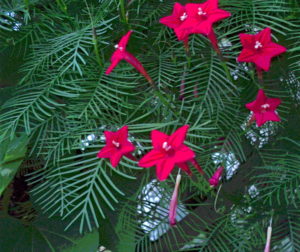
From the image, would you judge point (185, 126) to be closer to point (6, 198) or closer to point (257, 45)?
point (257, 45)

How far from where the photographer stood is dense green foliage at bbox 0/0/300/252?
26.9 inches

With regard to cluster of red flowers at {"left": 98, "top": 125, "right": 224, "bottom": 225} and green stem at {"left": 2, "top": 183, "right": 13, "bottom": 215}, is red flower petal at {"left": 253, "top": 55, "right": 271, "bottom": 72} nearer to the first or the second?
cluster of red flowers at {"left": 98, "top": 125, "right": 224, "bottom": 225}

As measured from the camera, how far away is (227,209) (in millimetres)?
809

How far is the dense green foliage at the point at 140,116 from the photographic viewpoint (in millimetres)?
684

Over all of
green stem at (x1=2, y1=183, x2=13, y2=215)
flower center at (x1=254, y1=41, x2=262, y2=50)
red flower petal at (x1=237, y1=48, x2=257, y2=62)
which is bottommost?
green stem at (x1=2, y1=183, x2=13, y2=215)

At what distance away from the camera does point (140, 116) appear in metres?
0.73

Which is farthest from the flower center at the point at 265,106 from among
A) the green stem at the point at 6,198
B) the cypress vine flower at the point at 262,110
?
the green stem at the point at 6,198

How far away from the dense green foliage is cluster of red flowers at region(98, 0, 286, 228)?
2.0 inches

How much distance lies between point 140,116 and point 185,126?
0.63 feet

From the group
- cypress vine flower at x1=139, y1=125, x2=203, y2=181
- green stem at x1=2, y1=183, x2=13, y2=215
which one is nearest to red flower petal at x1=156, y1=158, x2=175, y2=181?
cypress vine flower at x1=139, y1=125, x2=203, y2=181

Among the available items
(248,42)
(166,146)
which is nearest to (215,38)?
(248,42)

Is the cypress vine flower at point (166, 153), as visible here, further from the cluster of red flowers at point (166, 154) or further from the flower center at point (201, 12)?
the flower center at point (201, 12)

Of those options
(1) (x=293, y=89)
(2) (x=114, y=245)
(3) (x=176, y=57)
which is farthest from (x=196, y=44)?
(2) (x=114, y=245)

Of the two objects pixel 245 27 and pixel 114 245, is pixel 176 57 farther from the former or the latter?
pixel 114 245
